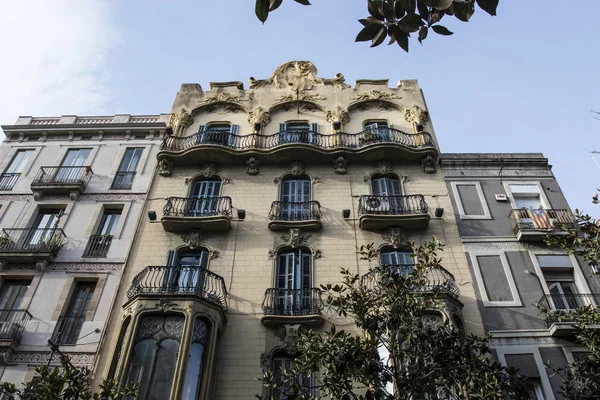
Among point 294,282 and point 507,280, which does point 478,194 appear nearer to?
point 507,280

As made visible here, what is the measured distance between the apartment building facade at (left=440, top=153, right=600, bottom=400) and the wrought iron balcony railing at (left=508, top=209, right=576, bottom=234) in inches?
1.2

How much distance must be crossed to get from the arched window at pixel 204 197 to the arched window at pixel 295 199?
7.61ft

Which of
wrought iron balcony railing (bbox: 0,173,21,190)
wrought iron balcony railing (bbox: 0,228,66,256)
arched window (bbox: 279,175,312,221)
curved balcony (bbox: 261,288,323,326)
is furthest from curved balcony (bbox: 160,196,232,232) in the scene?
wrought iron balcony railing (bbox: 0,173,21,190)

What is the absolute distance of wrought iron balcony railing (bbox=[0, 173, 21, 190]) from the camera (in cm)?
1758

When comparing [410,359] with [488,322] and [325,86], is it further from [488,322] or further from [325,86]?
[325,86]

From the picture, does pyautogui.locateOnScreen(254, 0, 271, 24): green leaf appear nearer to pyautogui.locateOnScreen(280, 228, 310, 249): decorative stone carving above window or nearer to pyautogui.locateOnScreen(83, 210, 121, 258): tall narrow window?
pyautogui.locateOnScreen(280, 228, 310, 249): decorative stone carving above window

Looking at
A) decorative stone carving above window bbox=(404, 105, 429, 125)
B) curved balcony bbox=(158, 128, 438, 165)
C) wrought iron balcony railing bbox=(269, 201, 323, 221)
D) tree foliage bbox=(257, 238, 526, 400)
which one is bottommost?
tree foliage bbox=(257, 238, 526, 400)

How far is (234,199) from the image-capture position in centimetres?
1688

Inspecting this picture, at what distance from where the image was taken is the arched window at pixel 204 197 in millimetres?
16266

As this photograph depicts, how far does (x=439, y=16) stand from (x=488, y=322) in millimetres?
11052

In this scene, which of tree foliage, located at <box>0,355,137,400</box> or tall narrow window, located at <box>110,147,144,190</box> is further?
tall narrow window, located at <box>110,147,144,190</box>

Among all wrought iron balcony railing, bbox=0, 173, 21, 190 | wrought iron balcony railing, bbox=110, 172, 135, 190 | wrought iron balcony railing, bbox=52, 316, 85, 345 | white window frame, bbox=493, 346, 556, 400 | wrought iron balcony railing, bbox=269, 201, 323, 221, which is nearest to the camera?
white window frame, bbox=493, 346, 556, 400

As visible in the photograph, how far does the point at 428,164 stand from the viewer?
17641 mm

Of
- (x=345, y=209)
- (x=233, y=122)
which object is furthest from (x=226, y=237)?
(x=233, y=122)
